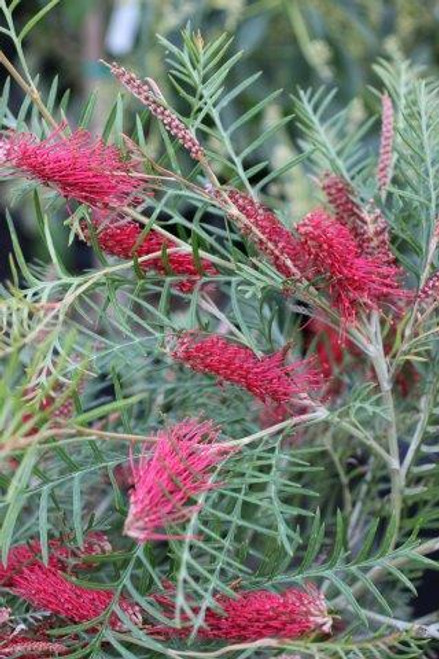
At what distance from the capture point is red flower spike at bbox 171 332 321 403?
0.35 metres

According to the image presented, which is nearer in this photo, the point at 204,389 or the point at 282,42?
the point at 204,389

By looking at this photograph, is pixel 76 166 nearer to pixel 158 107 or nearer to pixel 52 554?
pixel 158 107

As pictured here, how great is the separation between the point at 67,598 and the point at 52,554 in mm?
40

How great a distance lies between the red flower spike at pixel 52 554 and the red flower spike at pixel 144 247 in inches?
3.8

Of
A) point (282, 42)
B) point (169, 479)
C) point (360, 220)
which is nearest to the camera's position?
point (169, 479)

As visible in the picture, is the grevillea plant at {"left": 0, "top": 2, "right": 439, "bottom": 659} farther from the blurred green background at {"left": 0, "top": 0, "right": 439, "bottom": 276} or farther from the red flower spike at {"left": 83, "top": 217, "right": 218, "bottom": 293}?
the blurred green background at {"left": 0, "top": 0, "right": 439, "bottom": 276}

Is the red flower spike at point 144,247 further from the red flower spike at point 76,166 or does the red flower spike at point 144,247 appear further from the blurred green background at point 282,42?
the blurred green background at point 282,42

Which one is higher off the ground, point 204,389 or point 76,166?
point 76,166

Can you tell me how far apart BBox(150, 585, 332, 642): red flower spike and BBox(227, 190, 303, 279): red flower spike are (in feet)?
0.34

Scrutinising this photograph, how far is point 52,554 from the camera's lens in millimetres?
384

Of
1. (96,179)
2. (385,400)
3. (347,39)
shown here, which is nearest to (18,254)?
(96,179)

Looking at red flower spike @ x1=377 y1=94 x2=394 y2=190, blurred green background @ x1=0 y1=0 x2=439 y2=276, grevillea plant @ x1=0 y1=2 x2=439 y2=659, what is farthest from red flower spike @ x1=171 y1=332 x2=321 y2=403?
blurred green background @ x1=0 y1=0 x2=439 y2=276

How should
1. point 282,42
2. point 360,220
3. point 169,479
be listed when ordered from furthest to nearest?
point 282,42
point 360,220
point 169,479

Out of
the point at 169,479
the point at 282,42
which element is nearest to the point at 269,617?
the point at 169,479
